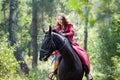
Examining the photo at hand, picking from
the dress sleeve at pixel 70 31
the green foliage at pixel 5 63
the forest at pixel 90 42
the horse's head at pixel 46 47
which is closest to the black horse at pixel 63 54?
the horse's head at pixel 46 47

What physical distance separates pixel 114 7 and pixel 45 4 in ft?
77.7

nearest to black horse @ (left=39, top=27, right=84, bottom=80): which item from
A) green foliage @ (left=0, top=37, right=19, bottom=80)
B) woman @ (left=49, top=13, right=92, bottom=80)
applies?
woman @ (left=49, top=13, right=92, bottom=80)

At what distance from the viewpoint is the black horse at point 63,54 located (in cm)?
764

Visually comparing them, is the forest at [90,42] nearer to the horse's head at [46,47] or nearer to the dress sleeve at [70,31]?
the dress sleeve at [70,31]

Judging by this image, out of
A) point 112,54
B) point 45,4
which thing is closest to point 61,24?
point 112,54

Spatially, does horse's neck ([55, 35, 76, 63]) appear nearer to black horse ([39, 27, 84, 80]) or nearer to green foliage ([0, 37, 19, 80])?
black horse ([39, 27, 84, 80])

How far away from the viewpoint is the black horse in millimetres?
7641

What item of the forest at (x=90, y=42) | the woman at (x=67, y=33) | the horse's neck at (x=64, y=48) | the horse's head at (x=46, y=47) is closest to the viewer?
the forest at (x=90, y=42)

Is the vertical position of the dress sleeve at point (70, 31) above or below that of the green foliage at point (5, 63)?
above

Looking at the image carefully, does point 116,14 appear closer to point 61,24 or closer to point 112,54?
point 61,24

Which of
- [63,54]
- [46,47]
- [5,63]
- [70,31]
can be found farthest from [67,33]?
[5,63]

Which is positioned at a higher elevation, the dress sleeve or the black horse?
the dress sleeve

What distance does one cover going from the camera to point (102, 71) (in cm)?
1535

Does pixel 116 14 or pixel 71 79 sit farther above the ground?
pixel 116 14
